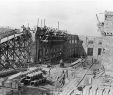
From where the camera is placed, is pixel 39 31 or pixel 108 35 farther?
pixel 39 31

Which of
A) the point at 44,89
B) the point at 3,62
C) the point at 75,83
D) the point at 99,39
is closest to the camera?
the point at 44,89

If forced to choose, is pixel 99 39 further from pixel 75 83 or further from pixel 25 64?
pixel 75 83

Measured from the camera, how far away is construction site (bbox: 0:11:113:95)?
20.1m

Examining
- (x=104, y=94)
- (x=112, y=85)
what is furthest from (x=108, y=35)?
(x=104, y=94)

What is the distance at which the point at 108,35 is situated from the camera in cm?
2316

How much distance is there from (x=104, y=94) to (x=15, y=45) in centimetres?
1628

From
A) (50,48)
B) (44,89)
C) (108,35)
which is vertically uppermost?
(108,35)

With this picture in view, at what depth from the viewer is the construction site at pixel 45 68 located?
20.1m

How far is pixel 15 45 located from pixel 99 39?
23.8 m

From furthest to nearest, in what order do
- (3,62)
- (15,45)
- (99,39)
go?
(99,39) → (15,45) → (3,62)

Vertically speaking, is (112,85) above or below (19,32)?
below

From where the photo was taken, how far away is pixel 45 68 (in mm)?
30844

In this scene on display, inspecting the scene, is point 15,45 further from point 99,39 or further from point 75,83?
point 99,39

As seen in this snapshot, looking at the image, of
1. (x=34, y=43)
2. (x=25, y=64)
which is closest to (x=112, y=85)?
(x=25, y=64)
